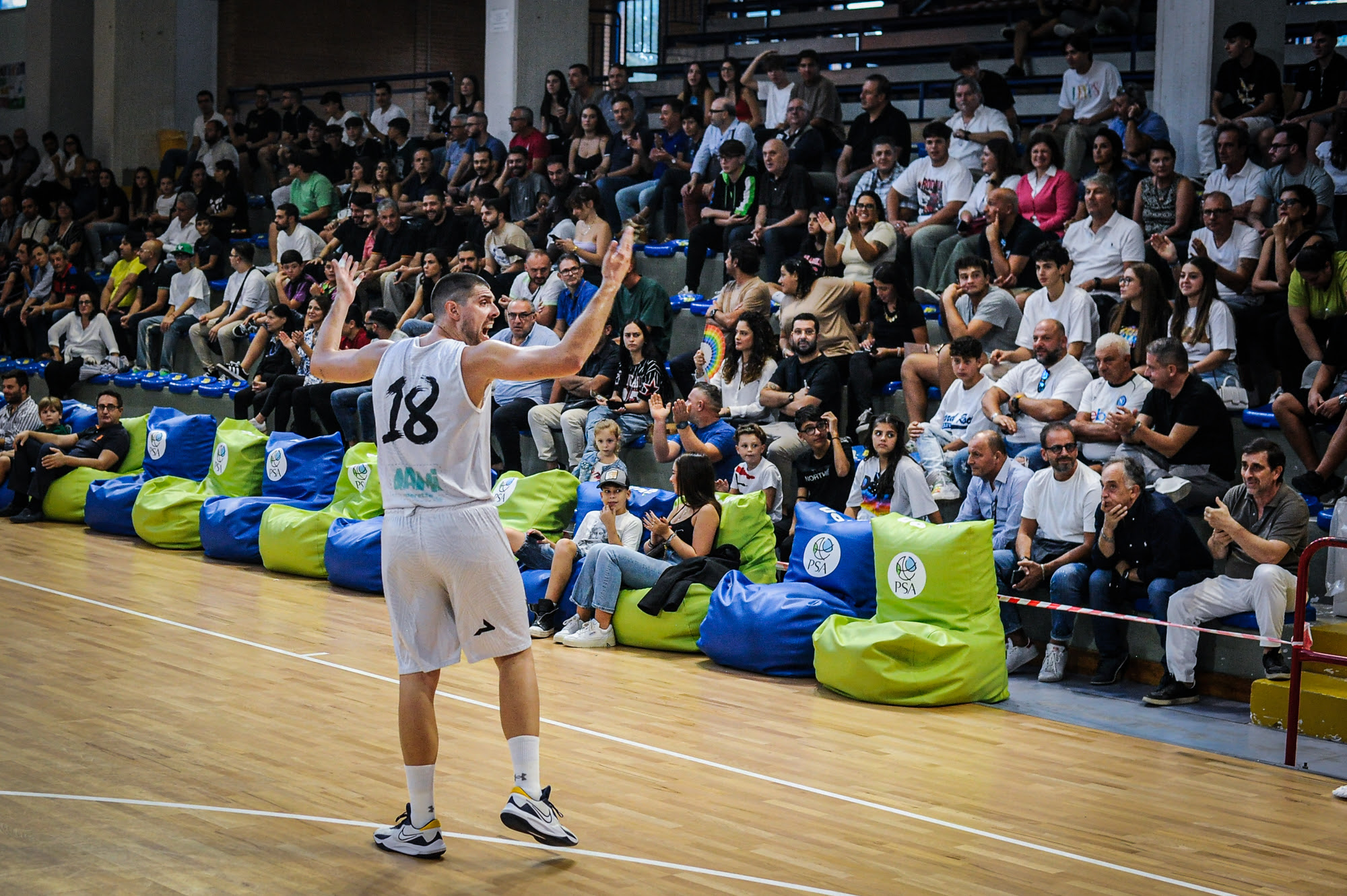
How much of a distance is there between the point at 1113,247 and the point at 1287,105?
2401 millimetres

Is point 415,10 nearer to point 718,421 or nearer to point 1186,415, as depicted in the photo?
point 718,421

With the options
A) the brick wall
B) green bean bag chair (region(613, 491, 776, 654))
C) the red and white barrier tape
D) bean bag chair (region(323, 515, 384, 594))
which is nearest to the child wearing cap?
green bean bag chair (region(613, 491, 776, 654))

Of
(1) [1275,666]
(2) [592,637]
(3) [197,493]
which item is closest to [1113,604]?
(1) [1275,666]

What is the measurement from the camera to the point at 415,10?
2106 centimetres

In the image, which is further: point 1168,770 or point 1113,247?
point 1113,247

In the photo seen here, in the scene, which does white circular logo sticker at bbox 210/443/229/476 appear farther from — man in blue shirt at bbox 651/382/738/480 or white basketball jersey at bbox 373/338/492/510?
white basketball jersey at bbox 373/338/492/510

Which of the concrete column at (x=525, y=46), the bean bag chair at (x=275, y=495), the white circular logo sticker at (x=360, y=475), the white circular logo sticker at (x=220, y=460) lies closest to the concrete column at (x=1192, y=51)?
the concrete column at (x=525, y=46)

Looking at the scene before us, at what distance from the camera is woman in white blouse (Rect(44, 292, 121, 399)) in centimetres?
1481

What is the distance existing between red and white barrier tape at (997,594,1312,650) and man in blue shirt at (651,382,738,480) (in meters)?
2.27

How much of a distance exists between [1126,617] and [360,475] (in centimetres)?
524

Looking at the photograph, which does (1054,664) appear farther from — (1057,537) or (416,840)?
(416,840)

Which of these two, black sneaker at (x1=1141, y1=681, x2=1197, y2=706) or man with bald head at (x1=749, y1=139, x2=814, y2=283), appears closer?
black sneaker at (x1=1141, y1=681, x2=1197, y2=706)

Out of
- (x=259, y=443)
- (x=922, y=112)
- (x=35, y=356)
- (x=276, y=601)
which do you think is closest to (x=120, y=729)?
(x=276, y=601)

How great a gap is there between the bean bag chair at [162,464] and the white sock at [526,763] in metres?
7.76
